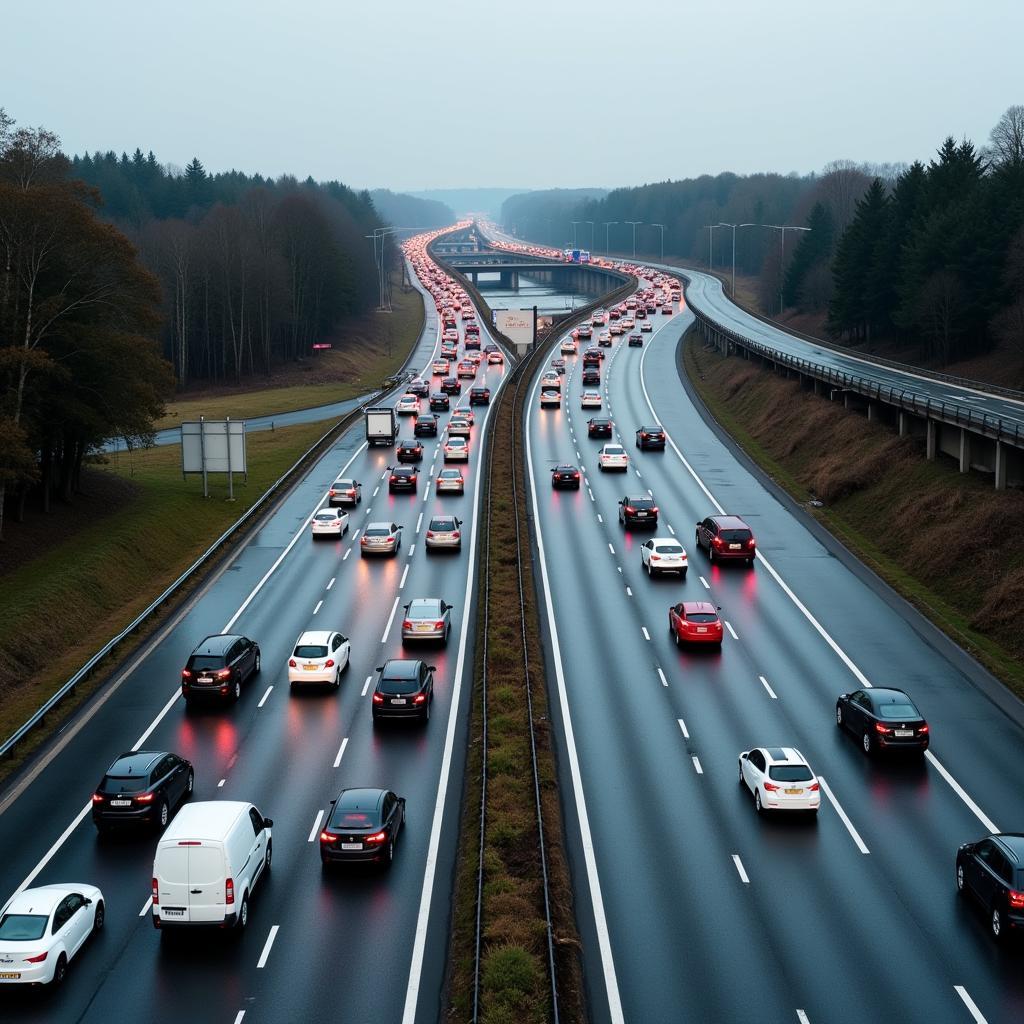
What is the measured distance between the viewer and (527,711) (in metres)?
34.1

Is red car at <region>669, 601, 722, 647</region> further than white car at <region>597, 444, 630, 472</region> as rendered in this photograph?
No

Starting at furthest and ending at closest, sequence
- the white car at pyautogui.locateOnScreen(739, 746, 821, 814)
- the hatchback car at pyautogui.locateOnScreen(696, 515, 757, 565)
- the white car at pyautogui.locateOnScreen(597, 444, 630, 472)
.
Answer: the white car at pyautogui.locateOnScreen(597, 444, 630, 472), the hatchback car at pyautogui.locateOnScreen(696, 515, 757, 565), the white car at pyautogui.locateOnScreen(739, 746, 821, 814)

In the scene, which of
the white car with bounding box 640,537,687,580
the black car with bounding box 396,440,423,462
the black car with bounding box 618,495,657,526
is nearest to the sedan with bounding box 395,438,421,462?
the black car with bounding box 396,440,423,462

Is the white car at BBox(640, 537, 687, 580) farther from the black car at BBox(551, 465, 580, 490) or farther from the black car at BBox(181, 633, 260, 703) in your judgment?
the black car at BBox(181, 633, 260, 703)

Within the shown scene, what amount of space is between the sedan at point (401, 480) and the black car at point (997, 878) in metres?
46.1

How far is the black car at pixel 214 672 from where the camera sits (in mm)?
36375

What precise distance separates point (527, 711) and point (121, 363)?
1216 inches

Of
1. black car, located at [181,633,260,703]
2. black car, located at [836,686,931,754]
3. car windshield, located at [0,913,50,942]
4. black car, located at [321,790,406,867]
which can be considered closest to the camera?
car windshield, located at [0,913,50,942]

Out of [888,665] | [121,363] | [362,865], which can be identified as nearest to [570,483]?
[121,363]

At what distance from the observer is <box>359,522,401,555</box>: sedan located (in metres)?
54.2

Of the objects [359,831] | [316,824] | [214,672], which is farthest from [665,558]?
[359,831]

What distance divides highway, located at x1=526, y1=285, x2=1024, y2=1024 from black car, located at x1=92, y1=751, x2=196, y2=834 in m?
9.09

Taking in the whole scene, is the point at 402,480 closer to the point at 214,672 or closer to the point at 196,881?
the point at 214,672

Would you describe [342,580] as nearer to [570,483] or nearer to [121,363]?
[121,363]
